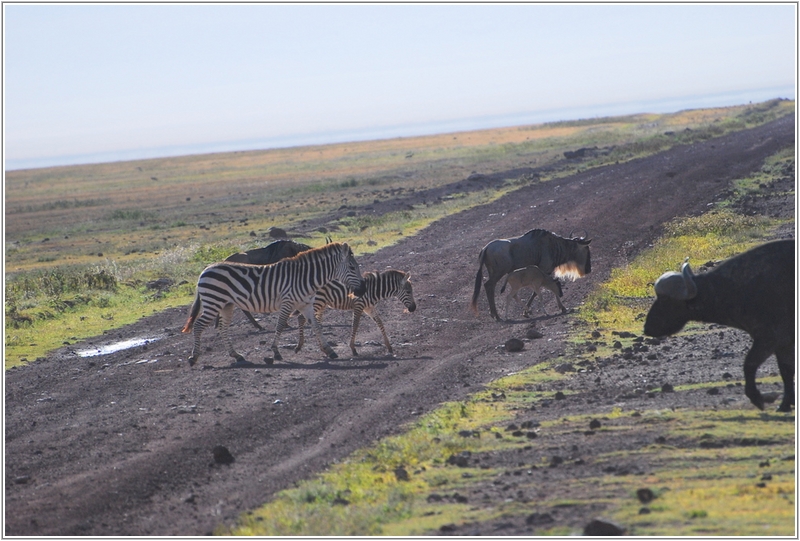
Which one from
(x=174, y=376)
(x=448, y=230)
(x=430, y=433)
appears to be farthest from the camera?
(x=448, y=230)

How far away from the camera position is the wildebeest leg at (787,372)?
909 cm

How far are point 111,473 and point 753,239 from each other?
15.7 meters

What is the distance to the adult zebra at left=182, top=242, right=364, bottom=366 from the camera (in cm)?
1527

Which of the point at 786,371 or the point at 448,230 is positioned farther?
the point at 448,230

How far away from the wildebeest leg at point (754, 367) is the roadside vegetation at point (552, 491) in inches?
5.6

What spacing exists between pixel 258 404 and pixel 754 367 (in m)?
5.48

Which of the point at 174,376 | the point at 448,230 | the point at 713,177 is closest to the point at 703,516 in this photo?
the point at 174,376

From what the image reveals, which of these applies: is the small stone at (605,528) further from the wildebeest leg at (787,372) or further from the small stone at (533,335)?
the small stone at (533,335)

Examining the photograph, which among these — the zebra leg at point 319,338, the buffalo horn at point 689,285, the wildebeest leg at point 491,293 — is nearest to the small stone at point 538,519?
the buffalo horn at point 689,285

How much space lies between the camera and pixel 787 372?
9.23 meters

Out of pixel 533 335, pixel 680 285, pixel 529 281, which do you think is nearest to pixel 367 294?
pixel 533 335

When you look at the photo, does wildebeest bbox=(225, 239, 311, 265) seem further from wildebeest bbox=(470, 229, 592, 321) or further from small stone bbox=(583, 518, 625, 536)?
small stone bbox=(583, 518, 625, 536)

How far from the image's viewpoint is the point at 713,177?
116 feet

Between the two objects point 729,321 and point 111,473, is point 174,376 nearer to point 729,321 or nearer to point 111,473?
point 111,473
